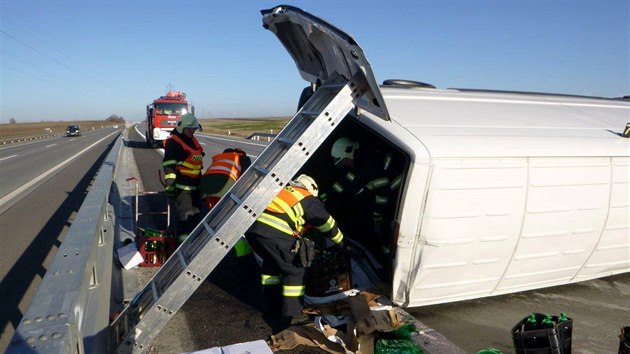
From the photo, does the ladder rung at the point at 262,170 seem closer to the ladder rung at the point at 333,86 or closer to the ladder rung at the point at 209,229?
the ladder rung at the point at 209,229

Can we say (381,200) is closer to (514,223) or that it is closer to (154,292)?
(514,223)

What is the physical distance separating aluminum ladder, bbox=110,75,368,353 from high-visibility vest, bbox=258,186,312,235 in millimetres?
396

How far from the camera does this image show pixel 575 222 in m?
4.20

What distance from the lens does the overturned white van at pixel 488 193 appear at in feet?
12.1

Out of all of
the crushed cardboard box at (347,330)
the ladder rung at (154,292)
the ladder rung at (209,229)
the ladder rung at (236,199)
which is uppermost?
the ladder rung at (236,199)

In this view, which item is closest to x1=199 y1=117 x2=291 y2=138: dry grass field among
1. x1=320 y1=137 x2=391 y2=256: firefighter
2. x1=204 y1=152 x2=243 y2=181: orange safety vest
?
x1=320 y1=137 x2=391 y2=256: firefighter

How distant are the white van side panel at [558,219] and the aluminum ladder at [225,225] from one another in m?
2.00

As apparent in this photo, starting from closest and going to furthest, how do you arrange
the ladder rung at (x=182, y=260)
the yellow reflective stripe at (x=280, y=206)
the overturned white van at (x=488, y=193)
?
1. the ladder rung at (x=182, y=260)
2. the overturned white van at (x=488, y=193)
3. the yellow reflective stripe at (x=280, y=206)

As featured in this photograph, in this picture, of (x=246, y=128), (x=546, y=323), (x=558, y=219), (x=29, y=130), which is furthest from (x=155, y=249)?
(x=29, y=130)

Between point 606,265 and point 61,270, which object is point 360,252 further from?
point 61,270

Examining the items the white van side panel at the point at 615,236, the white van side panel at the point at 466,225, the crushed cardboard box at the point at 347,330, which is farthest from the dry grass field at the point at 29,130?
the white van side panel at the point at 615,236

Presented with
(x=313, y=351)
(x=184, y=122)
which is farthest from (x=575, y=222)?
(x=184, y=122)

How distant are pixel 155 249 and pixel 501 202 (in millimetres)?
3881

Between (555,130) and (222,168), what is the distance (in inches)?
145
